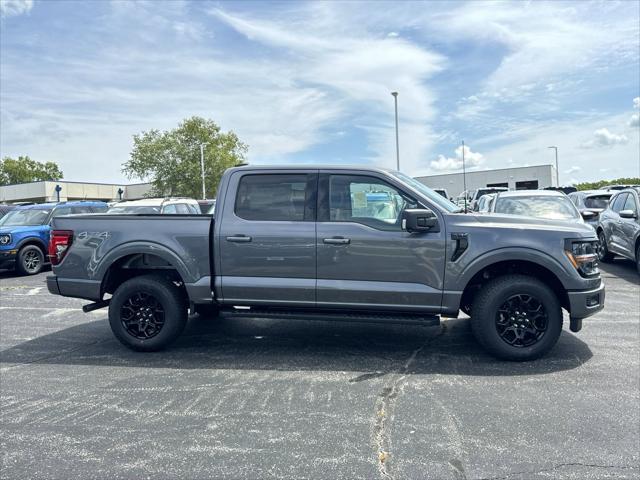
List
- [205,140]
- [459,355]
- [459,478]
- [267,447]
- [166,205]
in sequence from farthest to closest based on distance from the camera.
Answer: [205,140], [166,205], [459,355], [267,447], [459,478]

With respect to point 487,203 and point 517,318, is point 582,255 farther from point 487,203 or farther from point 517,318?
point 487,203

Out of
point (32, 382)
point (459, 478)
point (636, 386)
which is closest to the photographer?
point (459, 478)

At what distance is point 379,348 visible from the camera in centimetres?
535

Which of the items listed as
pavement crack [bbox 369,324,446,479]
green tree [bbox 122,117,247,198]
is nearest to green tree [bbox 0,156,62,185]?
green tree [bbox 122,117,247,198]

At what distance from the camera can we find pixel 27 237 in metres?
12.0

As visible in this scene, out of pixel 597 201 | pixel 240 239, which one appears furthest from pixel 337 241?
pixel 597 201

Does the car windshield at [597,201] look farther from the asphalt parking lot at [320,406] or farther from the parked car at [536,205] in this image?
the asphalt parking lot at [320,406]

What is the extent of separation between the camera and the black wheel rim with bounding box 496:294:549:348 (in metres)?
4.78

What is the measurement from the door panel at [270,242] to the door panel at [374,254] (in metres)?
0.16

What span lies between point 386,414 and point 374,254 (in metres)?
1.62

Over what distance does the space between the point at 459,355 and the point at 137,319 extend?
3476 millimetres

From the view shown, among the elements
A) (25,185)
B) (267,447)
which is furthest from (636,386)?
(25,185)

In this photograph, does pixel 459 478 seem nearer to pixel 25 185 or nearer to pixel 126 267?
pixel 126 267

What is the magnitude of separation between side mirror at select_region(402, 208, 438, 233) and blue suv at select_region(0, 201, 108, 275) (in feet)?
33.6
